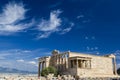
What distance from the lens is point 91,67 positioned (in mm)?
73312

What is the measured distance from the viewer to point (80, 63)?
7188 centimetres

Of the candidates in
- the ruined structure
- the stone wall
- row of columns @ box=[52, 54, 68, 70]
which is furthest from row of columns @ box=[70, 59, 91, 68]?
row of columns @ box=[52, 54, 68, 70]

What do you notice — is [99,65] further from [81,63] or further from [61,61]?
[61,61]

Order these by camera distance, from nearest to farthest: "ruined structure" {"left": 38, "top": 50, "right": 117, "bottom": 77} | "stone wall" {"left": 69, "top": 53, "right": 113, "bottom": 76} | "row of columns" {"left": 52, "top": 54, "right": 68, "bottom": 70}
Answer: "ruined structure" {"left": 38, "top": 50, "right": 117, "bottom": 77} < "stone wall" {"left": 69, "top": 53, "right": 113, "bottom": 76} < "row of columns" {"left": 52, "top": 54, "right": 68, "bottom": 70}

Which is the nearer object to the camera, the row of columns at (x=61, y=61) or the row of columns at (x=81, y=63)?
the row of columns at (x=81, y=63)

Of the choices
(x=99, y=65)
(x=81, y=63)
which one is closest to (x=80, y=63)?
(x=81, y=63)

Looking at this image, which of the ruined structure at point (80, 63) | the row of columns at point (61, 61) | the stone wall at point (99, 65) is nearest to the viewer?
the ruined structure at point (80, 63)

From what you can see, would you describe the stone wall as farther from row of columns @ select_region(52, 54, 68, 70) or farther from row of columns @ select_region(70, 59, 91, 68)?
row of columns @ select_region(52, 54, 68, 70)

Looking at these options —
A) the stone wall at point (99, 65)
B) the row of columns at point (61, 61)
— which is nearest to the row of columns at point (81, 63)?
the stone wall at point (99, 65)

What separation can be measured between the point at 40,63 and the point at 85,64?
1663cm

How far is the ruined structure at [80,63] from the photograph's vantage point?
227ft

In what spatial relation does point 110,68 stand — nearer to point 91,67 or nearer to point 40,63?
point 91,67

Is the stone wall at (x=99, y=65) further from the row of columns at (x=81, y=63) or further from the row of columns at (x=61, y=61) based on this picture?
the row of columns at (x=61, y=61)

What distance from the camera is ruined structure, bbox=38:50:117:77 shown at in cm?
6912
